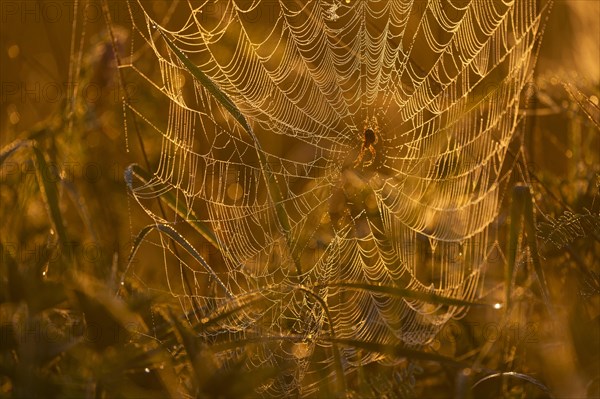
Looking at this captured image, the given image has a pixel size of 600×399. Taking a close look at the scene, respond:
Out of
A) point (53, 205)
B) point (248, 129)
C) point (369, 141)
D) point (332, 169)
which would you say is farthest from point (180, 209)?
point (369, 141)

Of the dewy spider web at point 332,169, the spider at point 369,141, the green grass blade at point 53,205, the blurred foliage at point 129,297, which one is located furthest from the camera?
the spider at point 369,141

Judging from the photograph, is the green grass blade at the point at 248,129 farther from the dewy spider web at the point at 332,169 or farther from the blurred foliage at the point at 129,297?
the blurred foliage at the point at 129,297

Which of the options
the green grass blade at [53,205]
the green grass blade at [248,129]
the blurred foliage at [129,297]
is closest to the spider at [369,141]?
the blurred foliage at [129,297]

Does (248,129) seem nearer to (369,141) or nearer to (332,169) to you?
(332,169)

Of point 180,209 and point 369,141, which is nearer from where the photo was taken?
point 180,209

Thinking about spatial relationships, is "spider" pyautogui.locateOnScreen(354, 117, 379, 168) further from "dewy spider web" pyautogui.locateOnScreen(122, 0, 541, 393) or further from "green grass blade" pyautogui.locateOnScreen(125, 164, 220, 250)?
"green grass blade" pyautogui.locateOnScreen(125, 164, 220, 250)

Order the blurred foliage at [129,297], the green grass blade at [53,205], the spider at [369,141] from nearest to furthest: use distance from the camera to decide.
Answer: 1. the blurred foliage at [129,297]
2. the green grass blade at [53,205]
3. the spider at [369,141]

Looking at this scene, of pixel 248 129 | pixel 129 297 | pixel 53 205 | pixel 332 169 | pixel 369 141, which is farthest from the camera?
pixel 369 141

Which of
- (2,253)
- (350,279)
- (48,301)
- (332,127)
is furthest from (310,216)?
(48,301)
